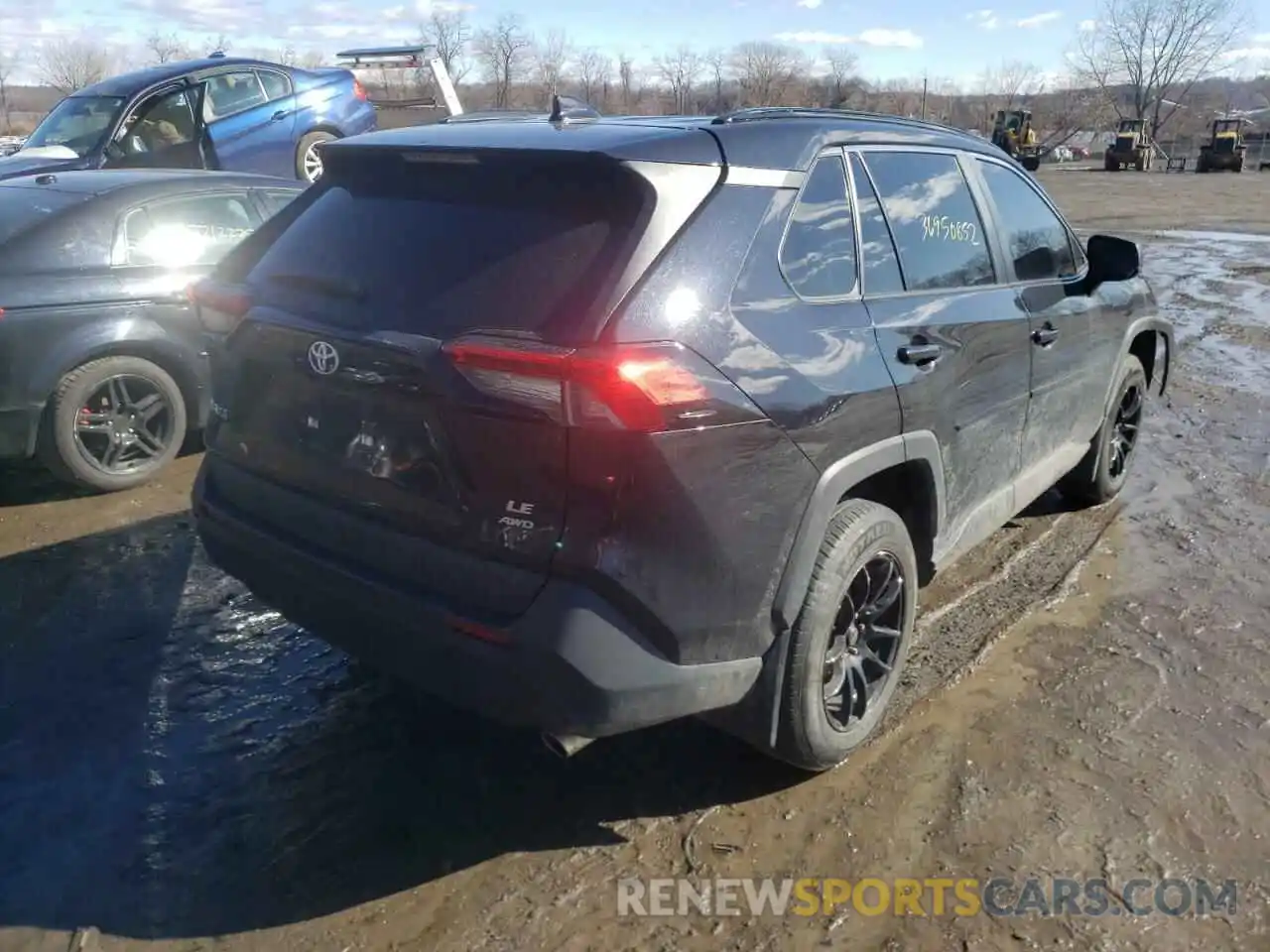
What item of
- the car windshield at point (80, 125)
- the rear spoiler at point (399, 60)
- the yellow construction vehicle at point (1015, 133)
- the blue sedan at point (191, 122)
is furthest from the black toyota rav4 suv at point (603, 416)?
the yellow construction vehicle at point (1015, 133)

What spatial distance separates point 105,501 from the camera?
530cm

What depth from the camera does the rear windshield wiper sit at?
107 inches

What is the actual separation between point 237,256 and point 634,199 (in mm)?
1490

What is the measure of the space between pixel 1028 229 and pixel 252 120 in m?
8.83

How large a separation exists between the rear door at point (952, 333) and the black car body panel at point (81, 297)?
322cm

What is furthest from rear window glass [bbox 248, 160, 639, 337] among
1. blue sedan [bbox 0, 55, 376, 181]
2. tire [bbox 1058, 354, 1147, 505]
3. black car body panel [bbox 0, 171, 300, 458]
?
blue sedan [bbox 0, 55, 376, 181]

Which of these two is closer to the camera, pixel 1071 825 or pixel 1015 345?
pixel 1071 825

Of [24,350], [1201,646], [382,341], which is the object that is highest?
[382,341]

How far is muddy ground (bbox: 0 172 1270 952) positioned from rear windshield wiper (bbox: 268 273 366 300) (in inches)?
55.9

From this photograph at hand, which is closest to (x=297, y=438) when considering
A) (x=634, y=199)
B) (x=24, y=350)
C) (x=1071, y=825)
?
(x=634, y=199)

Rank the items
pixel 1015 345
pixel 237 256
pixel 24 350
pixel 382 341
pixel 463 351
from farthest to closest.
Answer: pixel 24 350 → pixel 1015 345 → pixel 237 256 → pixel 382 341 → pixel 463 351

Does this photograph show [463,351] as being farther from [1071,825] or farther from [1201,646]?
[1201,646]

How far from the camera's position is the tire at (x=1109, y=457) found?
5.03m

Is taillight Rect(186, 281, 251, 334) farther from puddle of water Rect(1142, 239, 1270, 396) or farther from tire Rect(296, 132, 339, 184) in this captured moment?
tire Rect(296, 132, 339, 184)
